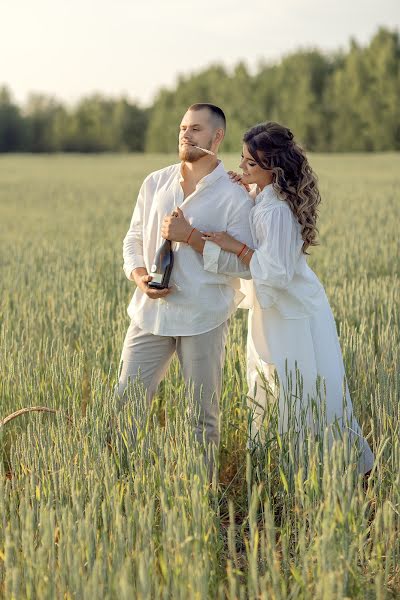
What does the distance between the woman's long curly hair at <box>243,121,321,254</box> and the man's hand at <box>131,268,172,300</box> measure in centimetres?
59

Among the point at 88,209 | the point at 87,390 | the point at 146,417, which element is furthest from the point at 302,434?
the point at 88,209

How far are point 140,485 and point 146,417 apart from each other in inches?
21.5

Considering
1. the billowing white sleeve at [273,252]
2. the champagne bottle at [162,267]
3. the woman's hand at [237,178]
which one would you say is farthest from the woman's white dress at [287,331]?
the champagne bottle at [162,267]

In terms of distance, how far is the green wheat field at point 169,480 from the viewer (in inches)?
85.4

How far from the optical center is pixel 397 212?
44.5 ft

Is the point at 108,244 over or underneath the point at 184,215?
underneath

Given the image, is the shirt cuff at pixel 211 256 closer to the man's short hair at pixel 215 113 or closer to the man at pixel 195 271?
the man at pixel 195 271

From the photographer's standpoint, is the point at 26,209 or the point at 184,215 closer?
the point at 184,215

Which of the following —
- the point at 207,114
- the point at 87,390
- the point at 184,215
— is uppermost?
the point at 207,114

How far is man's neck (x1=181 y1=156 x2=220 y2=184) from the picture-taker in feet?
10.7

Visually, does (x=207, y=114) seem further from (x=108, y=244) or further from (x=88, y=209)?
(x=88, y=209)

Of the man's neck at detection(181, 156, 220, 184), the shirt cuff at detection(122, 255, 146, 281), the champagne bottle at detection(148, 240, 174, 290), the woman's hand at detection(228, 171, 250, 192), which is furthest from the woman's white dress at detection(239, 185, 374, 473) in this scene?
the shirt cuff at detection(122, 255, 146, 281)

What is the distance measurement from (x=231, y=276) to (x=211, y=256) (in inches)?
6.7

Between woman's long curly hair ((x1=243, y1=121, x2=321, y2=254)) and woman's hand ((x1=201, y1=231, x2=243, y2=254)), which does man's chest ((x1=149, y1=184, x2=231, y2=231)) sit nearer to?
woman's hand ((x1=201, y1=231, x2=243, y2=254))
